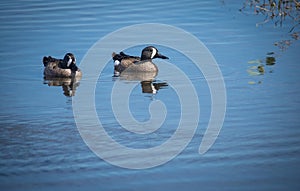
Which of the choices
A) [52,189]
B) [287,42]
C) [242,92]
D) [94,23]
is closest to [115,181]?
[52,189]

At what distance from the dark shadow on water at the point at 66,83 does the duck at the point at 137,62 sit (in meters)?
0.92

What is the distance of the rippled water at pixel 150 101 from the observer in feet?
23.6

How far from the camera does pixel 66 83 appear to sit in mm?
12945

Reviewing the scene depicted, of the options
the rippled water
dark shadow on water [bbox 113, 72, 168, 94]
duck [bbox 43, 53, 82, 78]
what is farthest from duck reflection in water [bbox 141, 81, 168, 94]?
duck [bbox 43, 53, 82, 78]

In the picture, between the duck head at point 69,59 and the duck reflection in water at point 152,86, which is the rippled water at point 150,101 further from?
the duck head at point 69,59

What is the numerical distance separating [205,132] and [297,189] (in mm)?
2162

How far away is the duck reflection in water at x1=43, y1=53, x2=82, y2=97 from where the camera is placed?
12.8m

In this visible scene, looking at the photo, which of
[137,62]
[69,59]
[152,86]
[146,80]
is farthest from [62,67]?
[152,86]

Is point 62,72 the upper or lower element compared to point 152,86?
upper

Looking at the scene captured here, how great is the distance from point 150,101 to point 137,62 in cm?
347

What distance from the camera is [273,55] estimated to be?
1318 centimetres

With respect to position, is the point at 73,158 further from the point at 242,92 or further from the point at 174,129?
the point at 242,92

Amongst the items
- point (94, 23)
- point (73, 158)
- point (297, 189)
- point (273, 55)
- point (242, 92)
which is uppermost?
point (94, 23)

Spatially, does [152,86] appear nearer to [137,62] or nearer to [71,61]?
[71,61]
